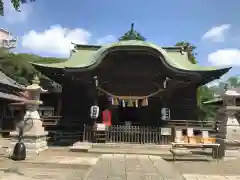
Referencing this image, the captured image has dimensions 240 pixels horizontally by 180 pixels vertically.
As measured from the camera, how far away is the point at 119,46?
55.8ft

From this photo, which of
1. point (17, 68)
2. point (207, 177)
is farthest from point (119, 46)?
point (17, 68)

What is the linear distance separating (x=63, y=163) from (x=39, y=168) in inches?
36.1

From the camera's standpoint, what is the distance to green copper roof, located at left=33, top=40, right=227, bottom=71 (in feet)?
56.1

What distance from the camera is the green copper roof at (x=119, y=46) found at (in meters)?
17.1

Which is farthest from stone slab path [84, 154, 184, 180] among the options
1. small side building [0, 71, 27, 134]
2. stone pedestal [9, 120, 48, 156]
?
small side building [0, 71, 27, 134]

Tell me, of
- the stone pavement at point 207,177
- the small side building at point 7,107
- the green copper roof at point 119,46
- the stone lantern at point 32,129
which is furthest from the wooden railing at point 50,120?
the stone pavement at point 207,177

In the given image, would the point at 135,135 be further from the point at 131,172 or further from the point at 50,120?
the point at 131,172

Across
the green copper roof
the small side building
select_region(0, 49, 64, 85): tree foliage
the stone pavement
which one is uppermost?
select_region(0, 49, 64, 85): tree foliage

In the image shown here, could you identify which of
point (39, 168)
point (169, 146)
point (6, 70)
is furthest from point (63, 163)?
point (6, 70)

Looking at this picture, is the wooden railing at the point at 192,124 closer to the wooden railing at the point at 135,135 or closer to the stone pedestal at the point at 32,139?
the wooden railing at the point at 135,135

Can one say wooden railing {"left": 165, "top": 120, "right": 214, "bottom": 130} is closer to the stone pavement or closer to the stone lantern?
the stone lantern

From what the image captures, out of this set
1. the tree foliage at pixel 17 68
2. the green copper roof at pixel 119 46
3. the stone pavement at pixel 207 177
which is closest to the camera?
the stone pavement at pixel 207 177

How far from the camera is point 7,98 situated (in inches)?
Result: 1014

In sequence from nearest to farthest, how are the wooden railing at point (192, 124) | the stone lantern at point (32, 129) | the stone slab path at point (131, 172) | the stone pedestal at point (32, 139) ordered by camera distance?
the stone slab path at point (131, 172) < the stone pedestal at point (32, 139) < the stone lantern at point (32, 129) < the wooden railing at point (192, 124)
